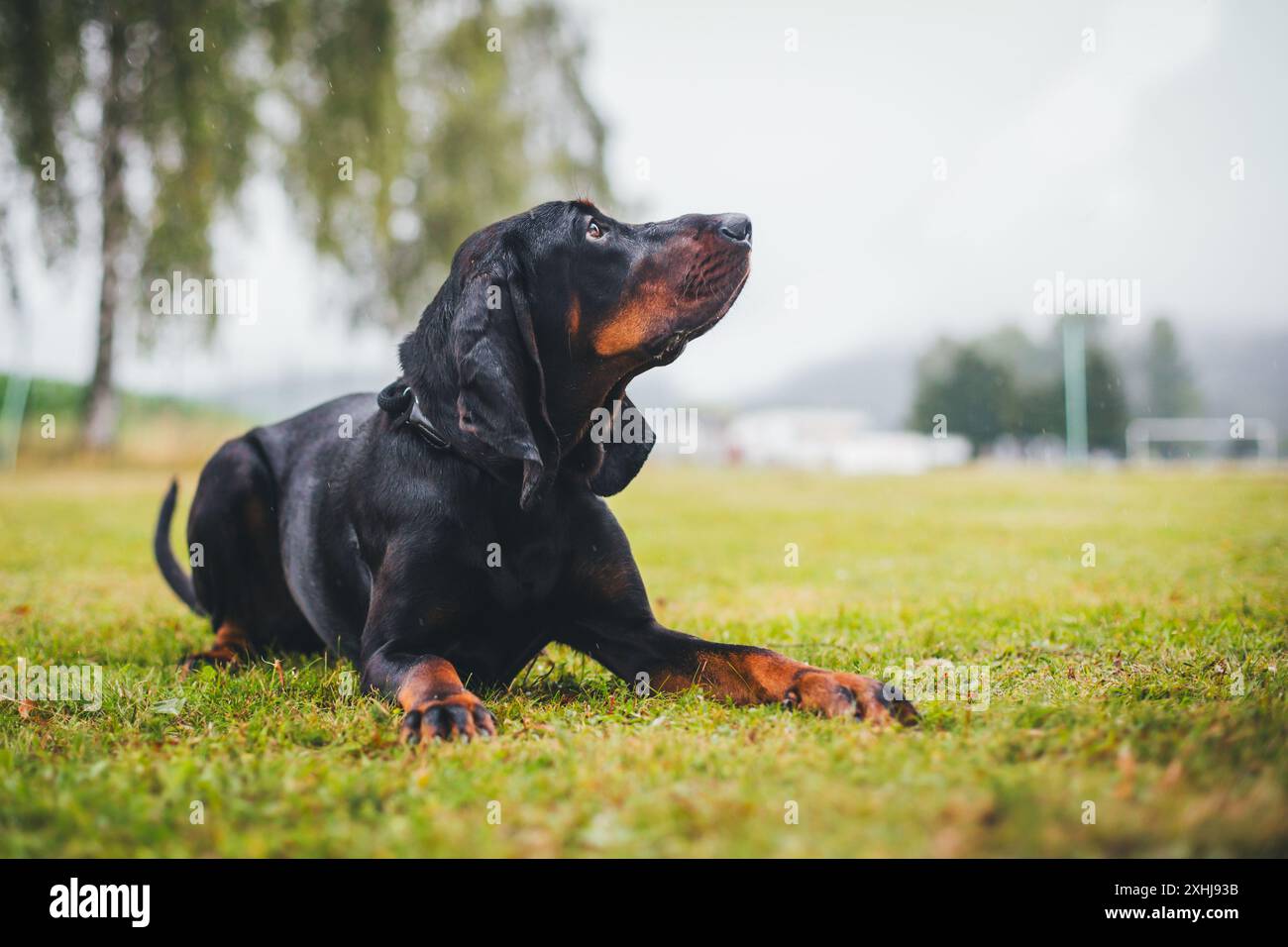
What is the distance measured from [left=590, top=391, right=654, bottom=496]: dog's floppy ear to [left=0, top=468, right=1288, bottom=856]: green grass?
2.26 feet

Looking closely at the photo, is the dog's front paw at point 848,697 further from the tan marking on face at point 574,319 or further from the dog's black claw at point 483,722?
the tan marking on face at point 574,319

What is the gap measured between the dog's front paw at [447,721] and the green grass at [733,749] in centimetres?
6

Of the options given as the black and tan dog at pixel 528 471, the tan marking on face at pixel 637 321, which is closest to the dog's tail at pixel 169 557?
the black and tan dog at pixel 528 471

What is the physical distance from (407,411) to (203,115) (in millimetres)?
13388

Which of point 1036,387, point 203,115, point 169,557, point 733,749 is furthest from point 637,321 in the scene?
point 1036,387

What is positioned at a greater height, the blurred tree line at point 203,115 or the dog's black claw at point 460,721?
the blurred tree line at point 203,115

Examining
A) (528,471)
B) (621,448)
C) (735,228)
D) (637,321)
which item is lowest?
(528,471)

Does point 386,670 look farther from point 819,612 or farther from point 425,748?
point 819,612

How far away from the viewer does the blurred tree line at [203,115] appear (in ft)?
42.1

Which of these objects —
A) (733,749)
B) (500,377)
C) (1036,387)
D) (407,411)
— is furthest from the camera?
(1036,387)

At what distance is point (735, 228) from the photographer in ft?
9.91

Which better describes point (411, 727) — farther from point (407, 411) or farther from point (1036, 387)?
point (1036, 387)

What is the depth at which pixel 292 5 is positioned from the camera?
1441 cm

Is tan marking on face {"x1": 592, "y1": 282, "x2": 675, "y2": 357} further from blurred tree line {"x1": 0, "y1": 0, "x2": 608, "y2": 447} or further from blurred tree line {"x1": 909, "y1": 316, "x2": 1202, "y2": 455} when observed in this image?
blurred tree line {"x1": 0, "y1": 0, "x2": 608, "y2": 447}
